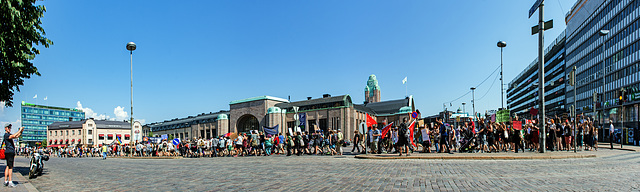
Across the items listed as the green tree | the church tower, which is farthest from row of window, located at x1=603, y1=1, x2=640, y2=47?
the church tower

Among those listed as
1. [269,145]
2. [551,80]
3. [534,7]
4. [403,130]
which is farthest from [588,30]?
[403,130]

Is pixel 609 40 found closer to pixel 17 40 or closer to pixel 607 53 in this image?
pixel 607 53

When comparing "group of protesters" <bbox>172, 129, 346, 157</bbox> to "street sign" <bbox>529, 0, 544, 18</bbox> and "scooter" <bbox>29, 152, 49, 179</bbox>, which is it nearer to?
"street sign" <bbox>529, 0, 544, 18</bbox>

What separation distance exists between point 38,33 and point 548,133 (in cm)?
2103

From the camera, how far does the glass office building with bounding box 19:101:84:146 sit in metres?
142

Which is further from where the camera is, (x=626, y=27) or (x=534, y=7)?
(x=626, y=27)

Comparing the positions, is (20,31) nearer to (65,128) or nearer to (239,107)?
(239,107)

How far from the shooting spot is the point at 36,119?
14775 cm

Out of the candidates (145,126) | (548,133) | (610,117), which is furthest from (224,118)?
(548,133)

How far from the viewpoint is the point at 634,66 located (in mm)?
44125

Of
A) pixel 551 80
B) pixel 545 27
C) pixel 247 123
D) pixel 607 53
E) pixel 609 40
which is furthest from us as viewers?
pixel 247 123

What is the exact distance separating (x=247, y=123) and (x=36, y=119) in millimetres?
113963

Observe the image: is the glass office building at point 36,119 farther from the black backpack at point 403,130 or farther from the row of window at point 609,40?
the black backpack at point 403,130

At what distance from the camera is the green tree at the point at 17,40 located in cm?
960
